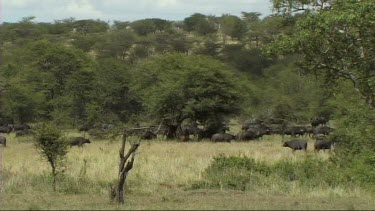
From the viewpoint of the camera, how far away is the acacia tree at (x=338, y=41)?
18859 mm

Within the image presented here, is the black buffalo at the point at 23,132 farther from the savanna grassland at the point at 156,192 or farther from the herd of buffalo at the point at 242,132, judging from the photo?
A: the savanna grassland at the point at 156,192

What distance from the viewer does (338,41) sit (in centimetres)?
2034

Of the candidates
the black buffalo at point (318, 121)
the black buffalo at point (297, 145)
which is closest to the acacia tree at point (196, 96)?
the black buffalo at point (297, 145)

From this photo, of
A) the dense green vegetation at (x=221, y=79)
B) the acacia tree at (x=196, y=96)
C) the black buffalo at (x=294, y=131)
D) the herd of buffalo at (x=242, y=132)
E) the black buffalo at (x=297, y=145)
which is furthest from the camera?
the black buffalo at (x=294, y=131)

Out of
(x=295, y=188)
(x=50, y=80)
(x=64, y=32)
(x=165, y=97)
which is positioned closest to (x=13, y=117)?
(x=50, y=80)

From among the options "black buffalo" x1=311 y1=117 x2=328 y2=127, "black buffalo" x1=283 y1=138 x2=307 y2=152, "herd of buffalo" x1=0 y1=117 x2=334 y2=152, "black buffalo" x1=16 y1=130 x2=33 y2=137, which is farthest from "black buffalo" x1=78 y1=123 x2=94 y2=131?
"black buffalo" x1=283 y1=138 x2=307 y2=152

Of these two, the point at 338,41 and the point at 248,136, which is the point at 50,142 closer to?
the point at 338,41

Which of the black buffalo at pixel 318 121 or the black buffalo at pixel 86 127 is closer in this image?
the black buffalo at pixel 86 127

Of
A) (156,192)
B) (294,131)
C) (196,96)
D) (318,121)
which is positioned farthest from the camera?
(318,121)

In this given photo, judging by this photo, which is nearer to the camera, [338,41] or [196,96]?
[338,41]

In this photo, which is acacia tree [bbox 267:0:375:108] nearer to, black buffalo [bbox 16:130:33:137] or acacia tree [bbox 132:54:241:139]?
acacia tree [bbox 132:54:241:139]

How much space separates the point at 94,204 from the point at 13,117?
43.5m

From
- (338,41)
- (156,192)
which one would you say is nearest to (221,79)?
(338,41)

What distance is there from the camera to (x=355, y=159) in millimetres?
Answer: 17953
